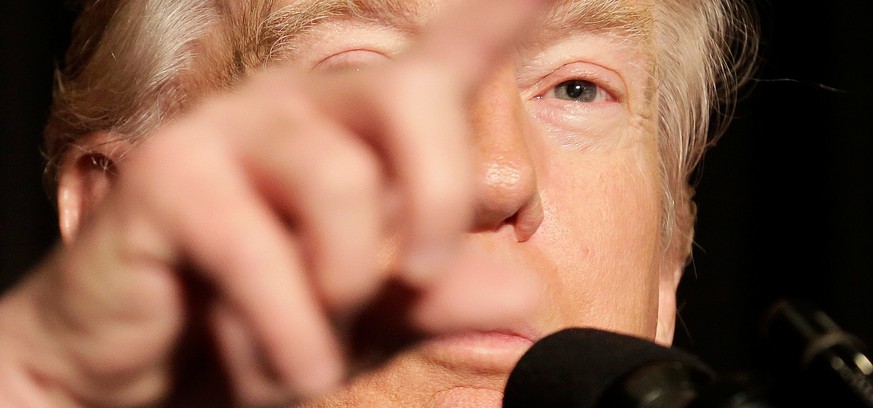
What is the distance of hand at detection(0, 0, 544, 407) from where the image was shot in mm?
499

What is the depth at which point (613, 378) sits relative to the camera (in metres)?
0.64

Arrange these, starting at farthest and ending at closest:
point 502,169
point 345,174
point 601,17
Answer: point 601,17 < point 502,169 < point 345,174

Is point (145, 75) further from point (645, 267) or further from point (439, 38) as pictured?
point (439, 38)

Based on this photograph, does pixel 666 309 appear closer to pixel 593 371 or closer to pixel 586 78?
pixel 586 78

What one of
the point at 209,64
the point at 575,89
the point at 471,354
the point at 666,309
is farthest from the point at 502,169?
the point at 666,309

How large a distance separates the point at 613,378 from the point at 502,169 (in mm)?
391

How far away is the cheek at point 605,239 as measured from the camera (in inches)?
46.6

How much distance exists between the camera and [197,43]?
1397mm

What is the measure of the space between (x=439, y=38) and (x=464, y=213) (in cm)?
10

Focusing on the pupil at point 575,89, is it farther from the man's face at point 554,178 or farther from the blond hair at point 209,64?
the blond hair at point 209,64

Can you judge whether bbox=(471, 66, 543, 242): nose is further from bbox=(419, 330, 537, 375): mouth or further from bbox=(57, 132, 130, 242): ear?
bbox=(57, 132, 130, 242): ear

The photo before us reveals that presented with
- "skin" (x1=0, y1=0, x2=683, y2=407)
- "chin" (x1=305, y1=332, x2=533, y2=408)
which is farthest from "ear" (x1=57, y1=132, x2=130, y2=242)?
"skin" (x1=0, y1=0, x2=683, y2=407)

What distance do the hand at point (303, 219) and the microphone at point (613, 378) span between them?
0.33 ft

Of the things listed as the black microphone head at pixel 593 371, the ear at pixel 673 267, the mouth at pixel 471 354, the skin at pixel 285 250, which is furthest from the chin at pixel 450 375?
the ear at pixel 673 267
